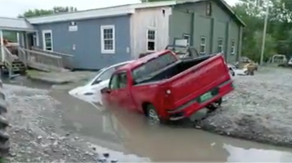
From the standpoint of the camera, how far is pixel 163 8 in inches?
752

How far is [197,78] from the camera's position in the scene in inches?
307

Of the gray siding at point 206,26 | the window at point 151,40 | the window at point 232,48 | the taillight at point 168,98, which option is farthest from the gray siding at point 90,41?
the window at point 232,48

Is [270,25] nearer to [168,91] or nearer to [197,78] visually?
[197,78]

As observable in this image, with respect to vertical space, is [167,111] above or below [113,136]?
above

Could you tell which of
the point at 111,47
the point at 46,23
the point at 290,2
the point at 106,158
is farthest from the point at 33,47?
the point at 290,2

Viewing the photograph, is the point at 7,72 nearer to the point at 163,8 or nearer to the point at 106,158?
the point at 163,8

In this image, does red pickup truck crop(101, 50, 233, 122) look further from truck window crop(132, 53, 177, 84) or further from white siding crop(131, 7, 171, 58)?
white siding crop(131, 7, 171, 58)

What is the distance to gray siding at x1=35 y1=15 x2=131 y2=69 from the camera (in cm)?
1877

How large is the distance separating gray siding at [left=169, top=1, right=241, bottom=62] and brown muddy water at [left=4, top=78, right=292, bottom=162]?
11.8 meters

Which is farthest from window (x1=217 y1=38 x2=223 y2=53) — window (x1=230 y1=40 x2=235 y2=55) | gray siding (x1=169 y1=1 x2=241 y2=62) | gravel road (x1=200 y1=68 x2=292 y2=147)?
gravel road (x1=200 y1=68 x2=292 y2=147)

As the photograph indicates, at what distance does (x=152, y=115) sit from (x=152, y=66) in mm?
1685

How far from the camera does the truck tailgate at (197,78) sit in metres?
7.51

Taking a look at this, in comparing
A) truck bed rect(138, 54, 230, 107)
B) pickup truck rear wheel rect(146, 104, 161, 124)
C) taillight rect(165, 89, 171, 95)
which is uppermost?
truck bed rect(138, 54, 230, 107)

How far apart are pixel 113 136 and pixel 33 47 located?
61.4 feet
